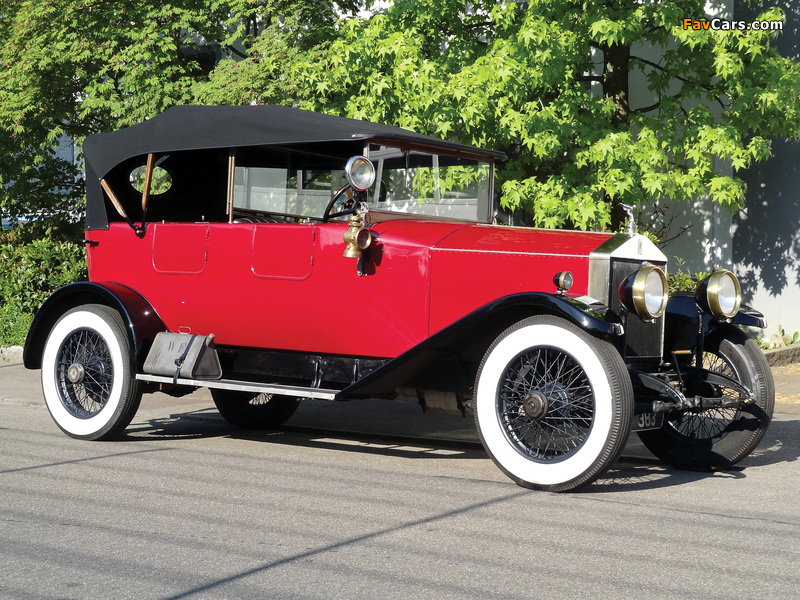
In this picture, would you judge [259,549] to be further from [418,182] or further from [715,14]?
[715,14]

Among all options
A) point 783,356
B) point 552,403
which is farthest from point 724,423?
point 783,356

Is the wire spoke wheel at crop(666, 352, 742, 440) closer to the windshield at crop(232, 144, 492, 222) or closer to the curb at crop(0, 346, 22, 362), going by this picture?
the windshield at crop(232, 144, 492, 222)

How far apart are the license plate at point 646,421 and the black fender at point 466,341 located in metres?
0.45

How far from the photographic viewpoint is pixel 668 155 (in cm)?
1033

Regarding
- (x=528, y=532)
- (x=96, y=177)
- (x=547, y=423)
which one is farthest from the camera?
(x=96, y=177)

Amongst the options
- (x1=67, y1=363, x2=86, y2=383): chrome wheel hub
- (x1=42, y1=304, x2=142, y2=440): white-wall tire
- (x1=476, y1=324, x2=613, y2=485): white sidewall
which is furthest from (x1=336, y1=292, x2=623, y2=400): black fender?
(x1=67, y1=363, x2=86, y2=383): chrome wheel hub

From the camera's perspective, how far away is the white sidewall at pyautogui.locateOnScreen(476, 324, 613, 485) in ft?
15.5

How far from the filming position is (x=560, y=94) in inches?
383

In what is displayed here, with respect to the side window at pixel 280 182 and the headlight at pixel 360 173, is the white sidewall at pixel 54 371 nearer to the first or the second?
the side window at pixel 280 182

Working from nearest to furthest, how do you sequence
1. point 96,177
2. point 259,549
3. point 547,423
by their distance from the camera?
point 259,549 → point 547,423 → point 96,177

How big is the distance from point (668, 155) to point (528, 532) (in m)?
7.07

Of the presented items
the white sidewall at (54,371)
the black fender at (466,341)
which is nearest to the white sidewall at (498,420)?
the black fender at (466,341)

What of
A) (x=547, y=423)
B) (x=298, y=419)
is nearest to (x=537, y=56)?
(x=298, y=419)

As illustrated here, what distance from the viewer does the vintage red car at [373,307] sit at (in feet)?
16.6
